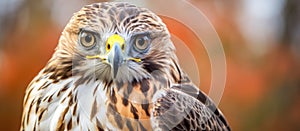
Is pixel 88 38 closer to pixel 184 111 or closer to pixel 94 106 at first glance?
pixel 94 106

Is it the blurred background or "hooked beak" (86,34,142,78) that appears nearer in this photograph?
"hooked beak" (86,34,142,78)

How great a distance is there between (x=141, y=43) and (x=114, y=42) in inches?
2.0

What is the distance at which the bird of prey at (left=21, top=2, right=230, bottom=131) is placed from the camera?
992mm

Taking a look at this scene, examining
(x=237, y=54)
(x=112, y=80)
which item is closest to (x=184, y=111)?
(x=112, y=80)

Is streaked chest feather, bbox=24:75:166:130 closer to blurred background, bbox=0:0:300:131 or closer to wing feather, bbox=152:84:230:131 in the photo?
wing feather, bbox=152:84:230:131

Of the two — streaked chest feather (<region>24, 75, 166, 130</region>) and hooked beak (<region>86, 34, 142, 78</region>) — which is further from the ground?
hooked beak (<region>86, 34, 142, 78</region>)

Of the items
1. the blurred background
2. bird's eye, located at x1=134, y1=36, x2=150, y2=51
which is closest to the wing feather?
bird's eye, located at x1=134, y1=36, x2=150, y2=51

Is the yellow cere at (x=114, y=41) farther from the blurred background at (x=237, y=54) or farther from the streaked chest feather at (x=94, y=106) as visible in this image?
the blurred background at (x=237, y=54)

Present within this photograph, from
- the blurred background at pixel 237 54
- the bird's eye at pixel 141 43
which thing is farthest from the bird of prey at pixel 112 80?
the blurred background at pixel 237 54

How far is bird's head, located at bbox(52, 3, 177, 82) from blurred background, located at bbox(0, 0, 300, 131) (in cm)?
92

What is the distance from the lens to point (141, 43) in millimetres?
1012

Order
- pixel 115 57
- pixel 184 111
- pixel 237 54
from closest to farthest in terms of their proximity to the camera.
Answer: pixel 115 57 < pixel 184 111 < pixel 237 54

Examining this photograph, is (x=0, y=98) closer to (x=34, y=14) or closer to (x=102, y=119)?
(x=34, y=14)

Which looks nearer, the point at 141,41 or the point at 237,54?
the point at 141,41
